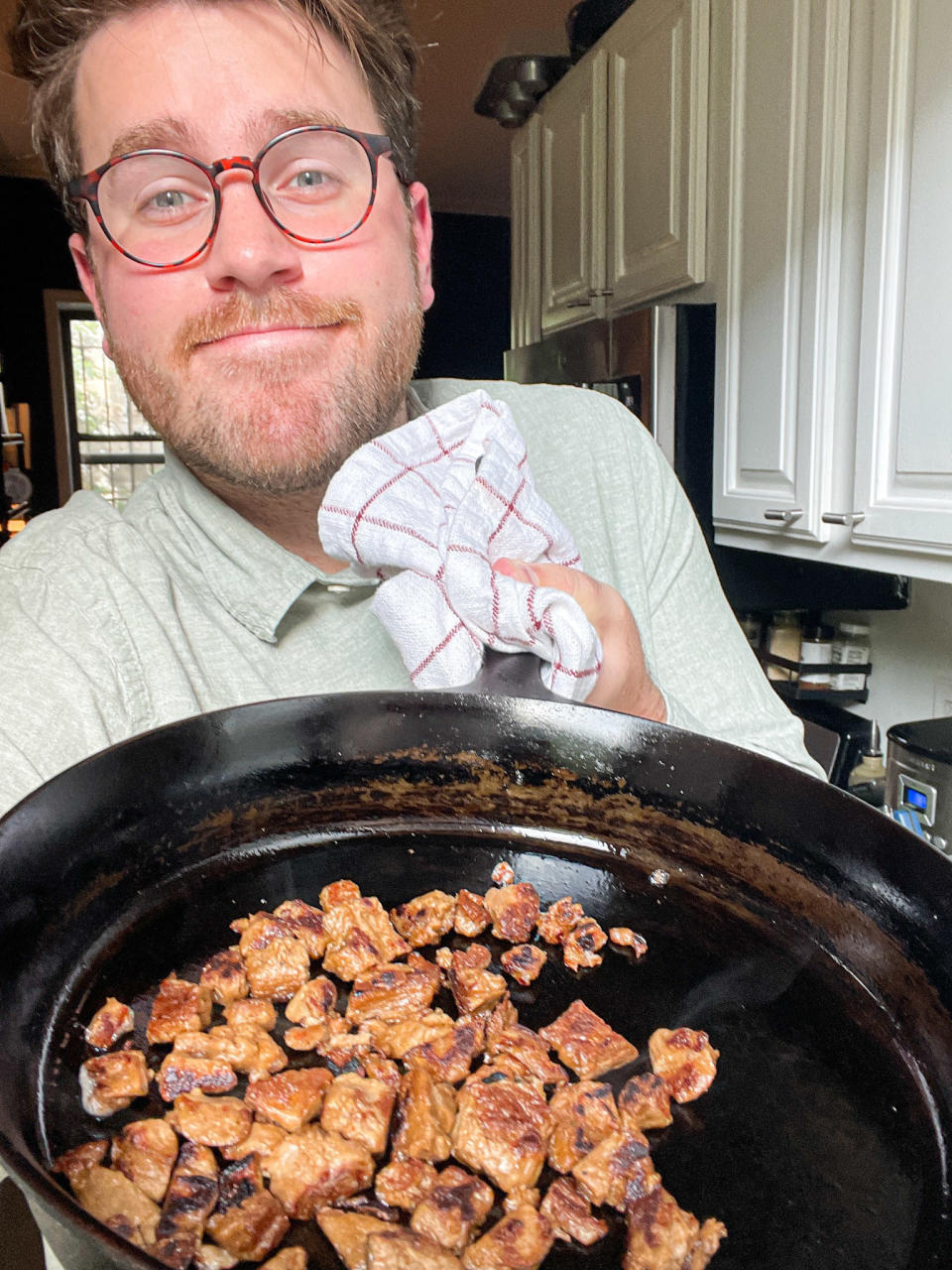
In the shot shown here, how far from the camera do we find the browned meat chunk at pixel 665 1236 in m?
0.36

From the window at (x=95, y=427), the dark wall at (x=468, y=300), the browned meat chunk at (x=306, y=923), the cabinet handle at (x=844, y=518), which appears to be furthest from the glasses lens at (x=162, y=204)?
the window at (x=95, y=427)

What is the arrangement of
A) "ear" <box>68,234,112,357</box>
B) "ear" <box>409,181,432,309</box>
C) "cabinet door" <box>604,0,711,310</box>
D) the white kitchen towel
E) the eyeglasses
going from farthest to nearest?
"cabinet door" <box>604,0,711,310</box> → "ear" <box>409,181,432,309</box> → "ear" <box>68,234,112,357</box> → the eyeglasses → the white kitchen towel

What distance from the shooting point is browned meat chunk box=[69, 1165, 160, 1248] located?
35 cm

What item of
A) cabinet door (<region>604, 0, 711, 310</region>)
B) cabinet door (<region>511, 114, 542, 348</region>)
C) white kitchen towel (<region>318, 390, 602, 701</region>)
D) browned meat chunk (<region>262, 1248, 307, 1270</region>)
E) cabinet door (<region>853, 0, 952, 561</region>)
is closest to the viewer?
browned meat chunk (<region>262, 1248, 307, 1270</region>)

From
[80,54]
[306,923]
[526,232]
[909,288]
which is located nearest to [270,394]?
[80,54]

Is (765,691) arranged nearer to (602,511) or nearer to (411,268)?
(602,511)

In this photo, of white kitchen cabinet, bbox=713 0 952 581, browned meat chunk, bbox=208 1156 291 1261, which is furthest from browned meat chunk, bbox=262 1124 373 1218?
white kitchen cabinet, bbox=713 0 952 581

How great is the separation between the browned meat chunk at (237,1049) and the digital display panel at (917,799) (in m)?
1.42

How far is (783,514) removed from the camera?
5.65 feet

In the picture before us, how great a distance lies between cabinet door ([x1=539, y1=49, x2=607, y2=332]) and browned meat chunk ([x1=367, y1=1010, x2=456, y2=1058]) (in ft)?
7.50

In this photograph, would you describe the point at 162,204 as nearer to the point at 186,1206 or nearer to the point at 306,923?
the point at 306,923

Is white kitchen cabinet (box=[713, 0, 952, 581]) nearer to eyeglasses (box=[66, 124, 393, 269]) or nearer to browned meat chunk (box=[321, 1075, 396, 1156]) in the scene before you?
eyeglasses (box=[66, 124, 393, 269])

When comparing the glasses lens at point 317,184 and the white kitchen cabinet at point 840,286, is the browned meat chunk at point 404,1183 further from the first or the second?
the white kitchen cabinet at point 840,286

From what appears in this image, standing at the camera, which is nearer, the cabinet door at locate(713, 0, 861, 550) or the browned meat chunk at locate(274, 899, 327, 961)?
the browned meat chunk at locate(274, 899, 327, 961)
